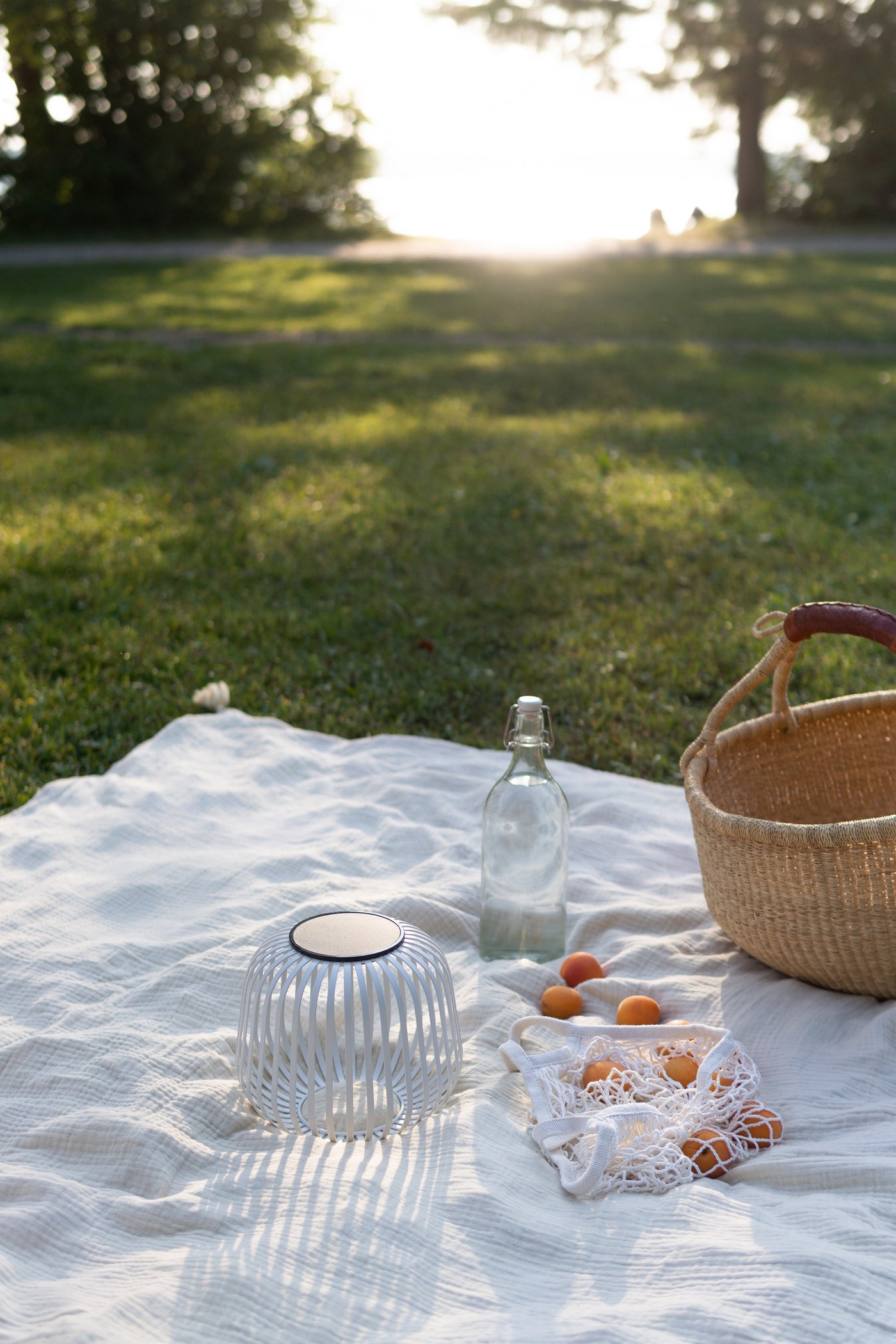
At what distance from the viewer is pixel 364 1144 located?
187 cm

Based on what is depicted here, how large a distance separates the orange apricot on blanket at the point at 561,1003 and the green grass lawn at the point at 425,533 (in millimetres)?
1307

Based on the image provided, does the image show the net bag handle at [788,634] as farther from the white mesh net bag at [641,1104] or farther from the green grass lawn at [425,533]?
the green grass lawn at [425,533]

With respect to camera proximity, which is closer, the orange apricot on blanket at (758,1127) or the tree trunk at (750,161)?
the orange apricot on blanket at (758,1127)

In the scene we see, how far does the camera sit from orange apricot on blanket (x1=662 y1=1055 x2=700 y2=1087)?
79.6 inches

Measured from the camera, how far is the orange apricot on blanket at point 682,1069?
2.02 m

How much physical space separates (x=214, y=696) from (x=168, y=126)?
16.4 m

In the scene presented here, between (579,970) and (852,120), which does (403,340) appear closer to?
(579,970)

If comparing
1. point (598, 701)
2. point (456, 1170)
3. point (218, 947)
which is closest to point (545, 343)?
point (598, 701)

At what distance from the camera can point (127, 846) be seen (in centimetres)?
295

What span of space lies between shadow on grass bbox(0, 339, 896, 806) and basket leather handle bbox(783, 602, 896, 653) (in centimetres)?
124

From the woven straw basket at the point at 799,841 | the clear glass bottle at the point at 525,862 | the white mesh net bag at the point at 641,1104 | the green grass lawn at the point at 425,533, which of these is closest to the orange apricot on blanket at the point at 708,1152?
the white mesh net bag at the point at 641,1104

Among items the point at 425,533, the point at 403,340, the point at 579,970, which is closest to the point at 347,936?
the point at 579,970

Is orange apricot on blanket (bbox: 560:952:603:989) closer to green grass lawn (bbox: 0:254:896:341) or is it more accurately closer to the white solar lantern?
the white solar lantern

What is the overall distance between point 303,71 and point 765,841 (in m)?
19.6
